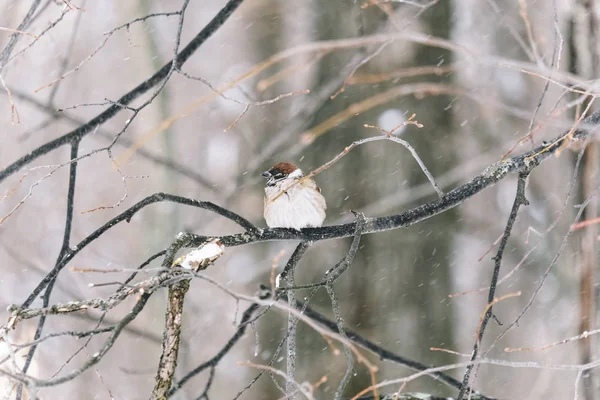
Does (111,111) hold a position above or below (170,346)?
above

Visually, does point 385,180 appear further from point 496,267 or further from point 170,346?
point 170,346

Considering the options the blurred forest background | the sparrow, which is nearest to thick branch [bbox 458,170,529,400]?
the sparrow

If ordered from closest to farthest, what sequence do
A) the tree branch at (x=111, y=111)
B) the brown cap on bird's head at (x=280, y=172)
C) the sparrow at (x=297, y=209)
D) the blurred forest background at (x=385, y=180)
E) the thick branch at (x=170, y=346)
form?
the thick branch at (x=170, y=346)
the tree branch at (x=111, y=111)
the sparrow at (x=297, y=209)
the brown cap on bird's head at (x=280, y=172)
the blurred forest background at (x=385, y=180)

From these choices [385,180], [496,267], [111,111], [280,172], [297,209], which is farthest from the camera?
[385,180]

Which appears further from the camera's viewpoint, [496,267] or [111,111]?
[111,111]

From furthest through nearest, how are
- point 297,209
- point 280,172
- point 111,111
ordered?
point 280,172 < point 297,209 < point 111,111

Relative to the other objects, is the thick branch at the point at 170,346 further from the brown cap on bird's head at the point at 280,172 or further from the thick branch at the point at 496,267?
the brown cap on bird's head at the point at 280,172

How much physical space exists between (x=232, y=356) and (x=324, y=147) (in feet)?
10.5

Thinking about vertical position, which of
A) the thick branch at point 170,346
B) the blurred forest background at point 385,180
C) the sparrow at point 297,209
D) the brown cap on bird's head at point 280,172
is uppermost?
the blurred forest background at point 385,180

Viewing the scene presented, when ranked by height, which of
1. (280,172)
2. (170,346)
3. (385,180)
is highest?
(385,180)

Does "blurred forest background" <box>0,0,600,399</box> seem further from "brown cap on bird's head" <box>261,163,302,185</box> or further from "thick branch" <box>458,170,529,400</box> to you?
"thick branch" <box>458,170,529,400</box>

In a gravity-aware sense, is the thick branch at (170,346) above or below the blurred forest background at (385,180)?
below

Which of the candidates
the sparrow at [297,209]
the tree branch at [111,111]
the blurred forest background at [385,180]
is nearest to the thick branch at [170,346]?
the tree branch at [111,111]

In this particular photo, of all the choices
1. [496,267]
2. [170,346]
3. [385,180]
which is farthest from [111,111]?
[385,180]
